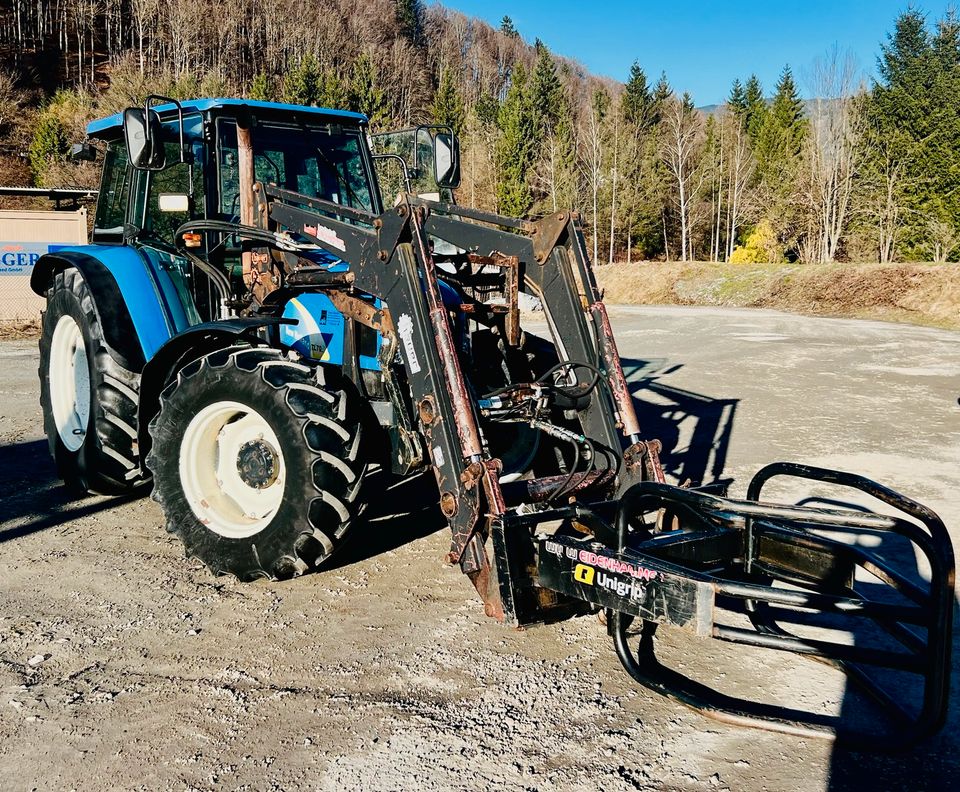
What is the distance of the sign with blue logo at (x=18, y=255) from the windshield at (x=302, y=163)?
1402 centimetres

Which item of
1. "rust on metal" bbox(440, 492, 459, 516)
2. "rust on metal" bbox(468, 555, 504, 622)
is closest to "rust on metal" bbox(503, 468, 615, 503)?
"rust on metal" bbox(440, 492, 459, 516)

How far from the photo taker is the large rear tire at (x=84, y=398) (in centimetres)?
571

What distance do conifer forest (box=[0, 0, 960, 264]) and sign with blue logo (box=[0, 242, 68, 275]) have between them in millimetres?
21968

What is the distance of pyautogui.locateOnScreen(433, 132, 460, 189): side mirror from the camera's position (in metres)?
5.86

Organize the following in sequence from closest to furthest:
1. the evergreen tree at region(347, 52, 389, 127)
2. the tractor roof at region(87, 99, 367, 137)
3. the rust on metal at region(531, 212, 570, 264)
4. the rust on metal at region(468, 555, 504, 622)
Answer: the rust on metal at region(468, 555, 504, 622), the rust on metal at region(531, 212, 570, 264), the tractor roof at region(87, 99, 367, 137), the evergreen tree at region(347, 52, 389, 127)

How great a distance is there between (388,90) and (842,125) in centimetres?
4008

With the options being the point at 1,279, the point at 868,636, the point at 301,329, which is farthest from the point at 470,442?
the point at 1,279

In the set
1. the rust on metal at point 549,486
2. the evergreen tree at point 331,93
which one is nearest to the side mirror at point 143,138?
the rust on metal at point 549,486

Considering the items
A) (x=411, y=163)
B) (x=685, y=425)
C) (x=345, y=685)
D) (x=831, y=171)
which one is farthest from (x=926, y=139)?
(x=345, y=685)

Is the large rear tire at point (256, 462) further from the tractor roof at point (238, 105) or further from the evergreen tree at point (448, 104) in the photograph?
the evergreen tree at point (448, 104)

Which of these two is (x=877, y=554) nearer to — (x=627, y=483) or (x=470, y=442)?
(x=627, y=483)

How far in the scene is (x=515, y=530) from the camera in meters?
3.67

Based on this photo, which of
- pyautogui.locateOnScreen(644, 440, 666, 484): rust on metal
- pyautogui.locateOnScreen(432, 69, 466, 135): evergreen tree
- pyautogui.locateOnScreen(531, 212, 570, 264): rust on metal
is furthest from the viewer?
pyautogui.locateOnScreen(432, 69, 466, 135): evergreen tree

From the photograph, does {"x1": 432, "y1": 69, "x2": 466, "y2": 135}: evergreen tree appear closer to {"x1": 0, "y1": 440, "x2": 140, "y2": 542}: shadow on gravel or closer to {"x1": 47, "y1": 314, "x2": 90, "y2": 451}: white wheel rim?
{"x1": 0, "y1": 440, "x2": 140, "y2": 542}: shadow on gravel
